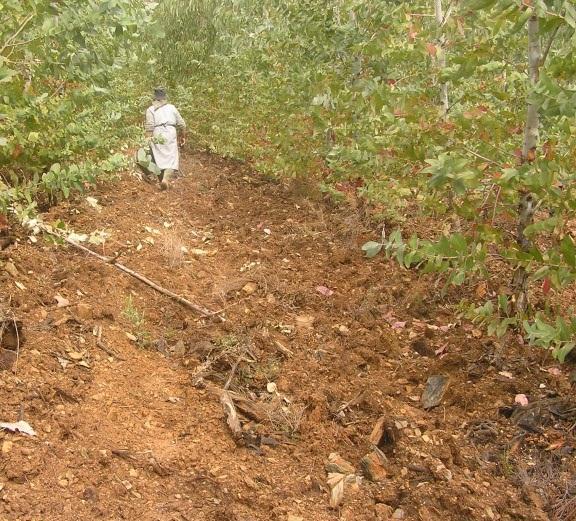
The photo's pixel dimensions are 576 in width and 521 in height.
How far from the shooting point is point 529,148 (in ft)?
11.0

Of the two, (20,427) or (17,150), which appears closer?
(20,427)

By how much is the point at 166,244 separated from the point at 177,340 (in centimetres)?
157

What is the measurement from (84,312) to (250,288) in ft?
4.59

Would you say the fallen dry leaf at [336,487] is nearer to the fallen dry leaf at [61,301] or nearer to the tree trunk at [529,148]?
the tree trunk at [529,148]

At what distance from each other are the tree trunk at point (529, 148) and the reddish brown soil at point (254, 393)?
0.38 m

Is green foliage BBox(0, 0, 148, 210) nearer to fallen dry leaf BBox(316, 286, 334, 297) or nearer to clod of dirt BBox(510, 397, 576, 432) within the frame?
fallen dry leaf BBox(316, 286, 334, 297)

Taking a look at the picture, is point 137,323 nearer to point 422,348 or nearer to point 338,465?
point 338,465

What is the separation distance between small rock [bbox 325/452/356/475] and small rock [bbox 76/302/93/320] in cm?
171

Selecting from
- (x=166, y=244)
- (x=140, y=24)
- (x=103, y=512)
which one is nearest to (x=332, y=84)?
(x=140, y=24)

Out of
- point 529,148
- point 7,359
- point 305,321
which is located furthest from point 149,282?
point 529,148

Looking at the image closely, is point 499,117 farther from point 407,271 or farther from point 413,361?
point 407,271

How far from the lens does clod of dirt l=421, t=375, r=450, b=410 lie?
3473 mm

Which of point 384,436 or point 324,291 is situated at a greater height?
point 384,436

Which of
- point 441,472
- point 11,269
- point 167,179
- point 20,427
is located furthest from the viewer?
point 167,179
